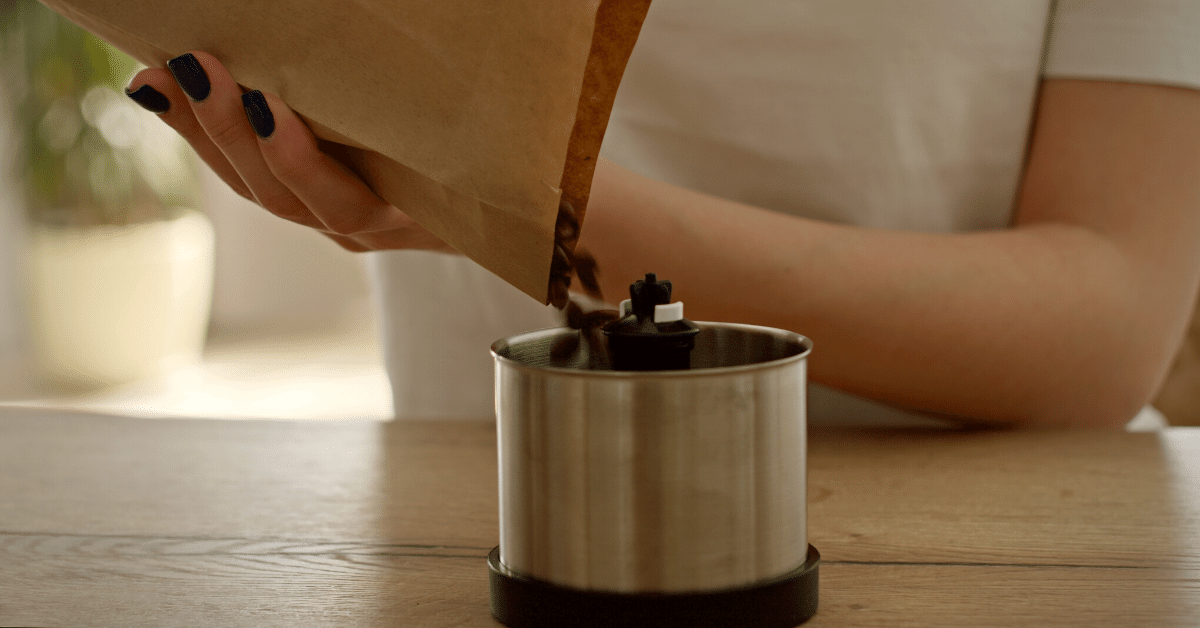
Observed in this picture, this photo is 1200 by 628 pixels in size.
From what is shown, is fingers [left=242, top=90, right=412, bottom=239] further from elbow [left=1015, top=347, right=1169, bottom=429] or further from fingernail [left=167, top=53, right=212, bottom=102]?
elbow [left=1015, top=347, right=1169, bottom=429]

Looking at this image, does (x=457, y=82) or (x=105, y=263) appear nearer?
(x=457, y=82)

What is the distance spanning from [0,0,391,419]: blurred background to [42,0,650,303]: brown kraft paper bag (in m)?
2.31

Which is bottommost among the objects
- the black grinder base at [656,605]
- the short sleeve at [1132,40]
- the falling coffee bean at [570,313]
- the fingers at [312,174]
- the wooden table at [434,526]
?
the wooden table at [434,526]

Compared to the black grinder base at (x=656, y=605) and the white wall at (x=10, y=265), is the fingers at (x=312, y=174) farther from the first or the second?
the white wall at (x=10, y=265)

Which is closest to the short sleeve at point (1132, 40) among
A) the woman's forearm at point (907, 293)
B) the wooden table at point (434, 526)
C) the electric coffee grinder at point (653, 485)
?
the woman's forearm at point (907, 293)

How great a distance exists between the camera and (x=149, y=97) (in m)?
0.49

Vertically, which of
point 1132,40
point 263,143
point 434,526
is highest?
point 1132,40

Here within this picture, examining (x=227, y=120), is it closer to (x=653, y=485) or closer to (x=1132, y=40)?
(x=653, y=485)

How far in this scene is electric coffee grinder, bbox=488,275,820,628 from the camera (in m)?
0.36

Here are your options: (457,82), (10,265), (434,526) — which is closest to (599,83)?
(457,82)

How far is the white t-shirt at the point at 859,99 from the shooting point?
2.77ft

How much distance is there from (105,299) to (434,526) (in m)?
2.89

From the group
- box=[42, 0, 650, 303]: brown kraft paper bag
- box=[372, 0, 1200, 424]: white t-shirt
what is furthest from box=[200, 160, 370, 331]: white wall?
box=[42, 0, 650, 303]: brown kraft paper bag

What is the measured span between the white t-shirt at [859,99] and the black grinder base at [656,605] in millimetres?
497
